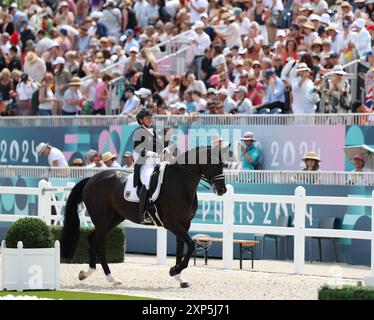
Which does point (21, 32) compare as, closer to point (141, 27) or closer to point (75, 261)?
point (141, 27)

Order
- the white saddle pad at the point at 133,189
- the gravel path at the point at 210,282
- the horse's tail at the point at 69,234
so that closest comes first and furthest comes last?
the gravel path at the point at 210,282, the white saddle pad at the point at 133,189, the horse's tail at the point at 69,234

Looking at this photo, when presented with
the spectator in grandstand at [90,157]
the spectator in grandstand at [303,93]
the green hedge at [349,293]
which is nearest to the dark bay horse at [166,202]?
the green hedge at [349,293]

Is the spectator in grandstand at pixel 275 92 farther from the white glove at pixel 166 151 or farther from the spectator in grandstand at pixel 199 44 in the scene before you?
the white glove at pixel 166 151

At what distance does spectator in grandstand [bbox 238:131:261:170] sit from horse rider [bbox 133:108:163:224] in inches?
207

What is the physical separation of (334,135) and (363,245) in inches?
91.7

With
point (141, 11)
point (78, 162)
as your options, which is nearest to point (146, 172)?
point (78, 162)

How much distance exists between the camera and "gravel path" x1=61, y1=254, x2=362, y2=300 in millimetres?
16234

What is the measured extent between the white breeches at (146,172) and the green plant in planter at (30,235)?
2087 mm

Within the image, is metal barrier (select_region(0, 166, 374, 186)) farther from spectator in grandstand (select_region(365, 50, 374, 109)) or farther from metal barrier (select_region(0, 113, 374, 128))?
spectator in grandstand (select_region(365, 50, 374, 109))

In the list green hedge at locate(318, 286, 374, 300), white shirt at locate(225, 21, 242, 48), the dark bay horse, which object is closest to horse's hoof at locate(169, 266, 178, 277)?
the dark bay horse

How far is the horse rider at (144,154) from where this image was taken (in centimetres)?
1767

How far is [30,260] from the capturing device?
1617cm

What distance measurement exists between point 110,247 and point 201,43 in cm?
790

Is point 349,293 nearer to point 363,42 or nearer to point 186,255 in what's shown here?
point 186,255
